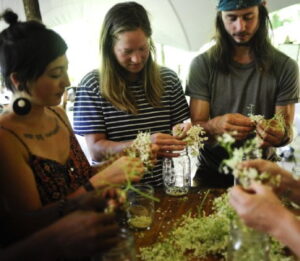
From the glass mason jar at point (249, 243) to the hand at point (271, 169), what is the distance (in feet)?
0.87

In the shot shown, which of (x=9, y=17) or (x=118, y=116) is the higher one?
(x=9, y=17)

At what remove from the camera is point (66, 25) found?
5.34m

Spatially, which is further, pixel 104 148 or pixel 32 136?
pixel 104 148

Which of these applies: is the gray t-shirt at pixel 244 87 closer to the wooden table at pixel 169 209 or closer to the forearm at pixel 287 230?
the wooden table at pixel 169 209

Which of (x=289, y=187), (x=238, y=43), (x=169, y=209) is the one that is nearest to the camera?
(x=289, y=187)

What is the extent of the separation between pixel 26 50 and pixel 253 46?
1.76 metres

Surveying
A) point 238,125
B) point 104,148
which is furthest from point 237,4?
point 104,148

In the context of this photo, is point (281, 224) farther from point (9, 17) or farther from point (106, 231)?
point (9, 17)

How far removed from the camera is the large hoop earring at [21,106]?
5.36 feet

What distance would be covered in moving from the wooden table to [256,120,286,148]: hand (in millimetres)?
436

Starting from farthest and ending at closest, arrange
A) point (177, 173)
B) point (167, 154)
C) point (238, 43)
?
point (238, 43) < point (177, 173) < point (167, 154)

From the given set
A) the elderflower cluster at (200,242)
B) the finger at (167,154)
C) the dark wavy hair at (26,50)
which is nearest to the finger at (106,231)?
the elderflower cluster at (200,242)

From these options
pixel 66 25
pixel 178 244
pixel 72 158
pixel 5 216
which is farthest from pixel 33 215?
pixel 66 25

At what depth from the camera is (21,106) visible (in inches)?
64.5
